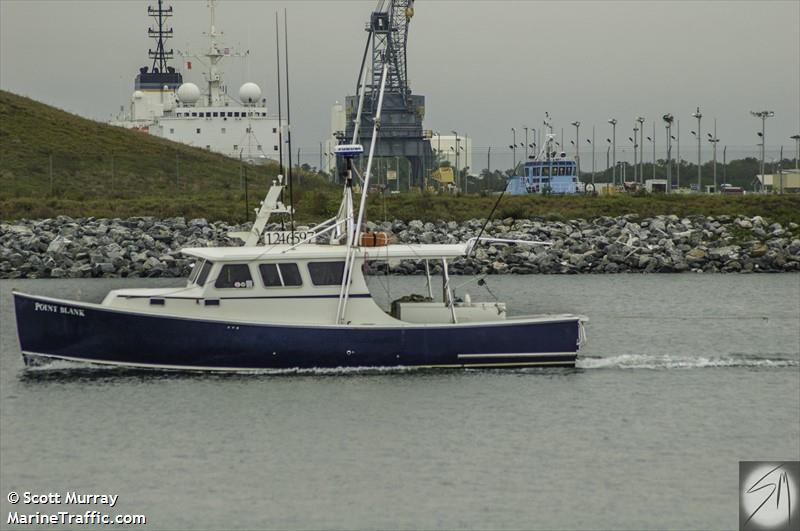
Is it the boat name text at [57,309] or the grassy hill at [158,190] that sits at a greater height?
the grassy hill at [158,190]

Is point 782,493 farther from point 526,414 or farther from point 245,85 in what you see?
point 245,85

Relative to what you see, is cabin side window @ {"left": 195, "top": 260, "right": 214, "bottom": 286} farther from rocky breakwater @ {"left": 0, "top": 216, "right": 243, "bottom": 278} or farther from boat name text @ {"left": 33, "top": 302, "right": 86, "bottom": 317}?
rocky breakwater @ {"left": 0, "top": 216, "right": 243, "bottom": 278}

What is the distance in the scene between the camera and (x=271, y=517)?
65.7 feet

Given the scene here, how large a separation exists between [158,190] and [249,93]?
33712mm

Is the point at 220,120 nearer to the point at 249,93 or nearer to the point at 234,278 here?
the point at 249,93

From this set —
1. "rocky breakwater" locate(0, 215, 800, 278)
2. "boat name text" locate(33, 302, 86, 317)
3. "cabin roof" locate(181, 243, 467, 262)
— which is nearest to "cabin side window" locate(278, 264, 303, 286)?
"cabin roof" locate(181, 243, 467, 262)

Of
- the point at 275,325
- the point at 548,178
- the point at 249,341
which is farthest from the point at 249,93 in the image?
the point at 275,325

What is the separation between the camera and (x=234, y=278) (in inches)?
1105

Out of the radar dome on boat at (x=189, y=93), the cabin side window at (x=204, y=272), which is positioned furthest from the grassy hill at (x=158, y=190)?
the cabin side window at (x=204, y=272)

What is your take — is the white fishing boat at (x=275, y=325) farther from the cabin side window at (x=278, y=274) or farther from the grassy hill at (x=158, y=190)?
the grassy hill at (x=158, y=190)

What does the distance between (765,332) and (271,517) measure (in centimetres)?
2053

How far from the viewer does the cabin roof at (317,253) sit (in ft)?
91.5

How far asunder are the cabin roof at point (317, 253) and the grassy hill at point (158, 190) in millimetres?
22130

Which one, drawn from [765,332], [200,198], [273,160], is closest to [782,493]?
[765,332]
